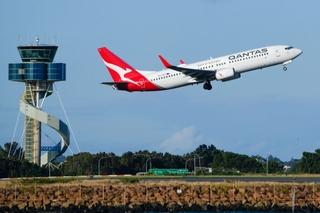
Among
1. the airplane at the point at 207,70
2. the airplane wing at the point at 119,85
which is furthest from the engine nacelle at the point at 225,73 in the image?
the airplane wing at the point at 119,85

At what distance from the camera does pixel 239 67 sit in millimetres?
103750

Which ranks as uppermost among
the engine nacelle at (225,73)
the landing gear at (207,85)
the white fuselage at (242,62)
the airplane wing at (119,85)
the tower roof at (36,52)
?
the tower roof at (36,52)

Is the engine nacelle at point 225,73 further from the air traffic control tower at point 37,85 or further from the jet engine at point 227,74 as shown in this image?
the air traffic control tower at point 37,85

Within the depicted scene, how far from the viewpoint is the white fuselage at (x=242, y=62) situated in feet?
337

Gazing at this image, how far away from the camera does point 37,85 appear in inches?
7190

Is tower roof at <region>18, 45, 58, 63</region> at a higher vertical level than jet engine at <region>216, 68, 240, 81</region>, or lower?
higher

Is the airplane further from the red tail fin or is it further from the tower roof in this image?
the tower roof

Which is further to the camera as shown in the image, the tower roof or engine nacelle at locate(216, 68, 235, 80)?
the tower roof

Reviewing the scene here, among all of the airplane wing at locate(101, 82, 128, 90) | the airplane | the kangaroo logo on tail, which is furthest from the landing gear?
the kangaroo logo on tail

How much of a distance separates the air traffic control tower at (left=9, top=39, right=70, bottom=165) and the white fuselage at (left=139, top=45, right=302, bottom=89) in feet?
237

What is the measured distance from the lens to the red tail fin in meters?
116

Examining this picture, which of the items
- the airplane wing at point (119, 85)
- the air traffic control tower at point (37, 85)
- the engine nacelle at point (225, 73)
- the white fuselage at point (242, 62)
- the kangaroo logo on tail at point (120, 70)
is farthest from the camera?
the air traffic control tower at point (37, 85)

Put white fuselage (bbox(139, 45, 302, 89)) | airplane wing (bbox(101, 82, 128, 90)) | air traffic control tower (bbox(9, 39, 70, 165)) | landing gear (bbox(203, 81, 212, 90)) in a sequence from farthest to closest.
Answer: air traffic control tower (bbox(9, 39, 70, 165)) → airplane wing (bbox(101, 82, 128, 90)) → landing gear (bbox(203, 81, 212, 90)) → white fuselage (bbox(139, 45, 302, 89))

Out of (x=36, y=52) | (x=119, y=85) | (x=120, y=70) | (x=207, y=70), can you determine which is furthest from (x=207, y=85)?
(x=36, y=52)
